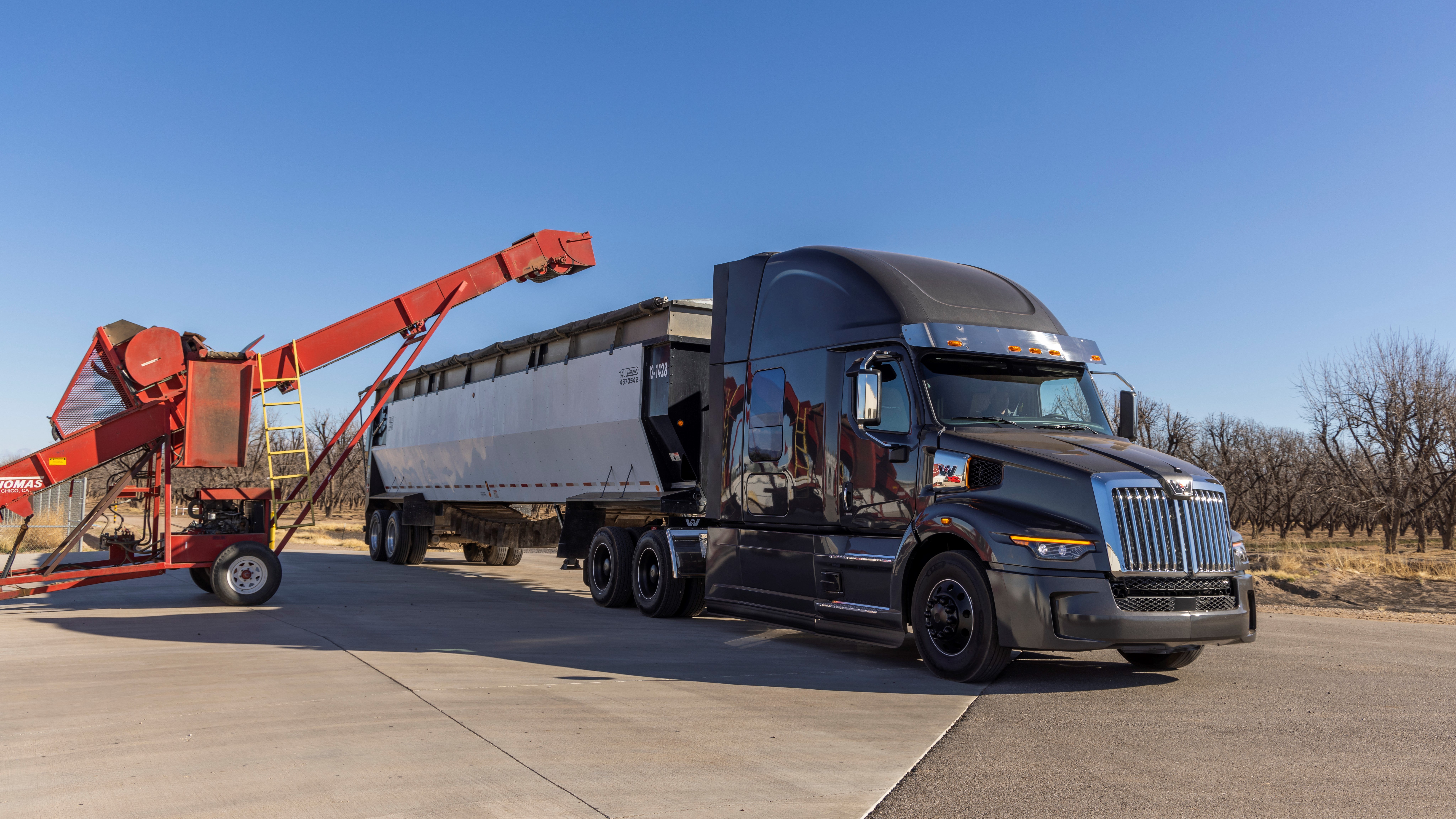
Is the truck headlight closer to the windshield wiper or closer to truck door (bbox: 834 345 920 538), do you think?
truck door (bbox: 834 345 920 538)

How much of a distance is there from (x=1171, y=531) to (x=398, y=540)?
17666 mm

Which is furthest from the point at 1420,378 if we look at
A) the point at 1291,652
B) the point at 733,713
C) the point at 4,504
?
the point at 4,504

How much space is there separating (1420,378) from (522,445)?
3458 centimetres

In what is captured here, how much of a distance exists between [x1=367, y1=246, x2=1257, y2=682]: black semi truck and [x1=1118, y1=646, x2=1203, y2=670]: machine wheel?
0.05 feet

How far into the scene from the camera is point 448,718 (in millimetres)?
6238

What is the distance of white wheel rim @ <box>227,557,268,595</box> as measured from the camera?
12.3 meters

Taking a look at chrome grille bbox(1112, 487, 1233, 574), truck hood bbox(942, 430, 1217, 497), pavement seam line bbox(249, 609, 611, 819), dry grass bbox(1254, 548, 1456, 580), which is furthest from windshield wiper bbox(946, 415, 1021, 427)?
dry grass bbox(1254, 548, 1456, 580)

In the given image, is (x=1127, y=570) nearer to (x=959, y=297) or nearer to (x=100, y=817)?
(x=959, y=297)

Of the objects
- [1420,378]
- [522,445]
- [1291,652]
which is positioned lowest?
[1291,652]

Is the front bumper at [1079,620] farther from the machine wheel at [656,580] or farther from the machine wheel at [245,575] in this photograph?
the machine wheel at [245,575]

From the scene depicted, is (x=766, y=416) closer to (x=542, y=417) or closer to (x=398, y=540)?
(x=542, y=417)

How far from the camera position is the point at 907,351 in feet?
28.0

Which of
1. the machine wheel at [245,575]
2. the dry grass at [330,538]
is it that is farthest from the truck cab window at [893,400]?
the dry grass at [330,538]

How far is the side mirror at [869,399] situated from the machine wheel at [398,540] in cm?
1508
